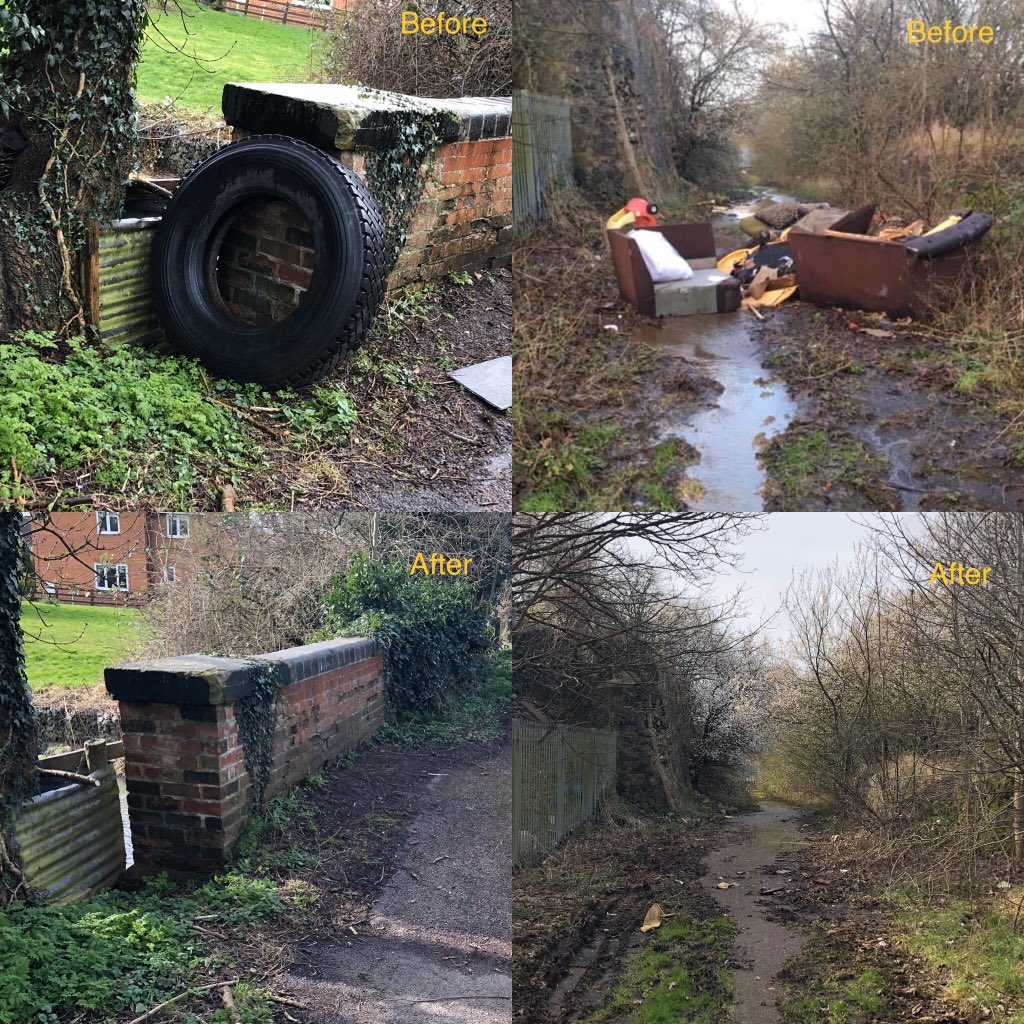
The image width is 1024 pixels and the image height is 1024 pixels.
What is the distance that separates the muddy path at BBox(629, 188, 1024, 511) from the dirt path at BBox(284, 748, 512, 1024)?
7.21ft

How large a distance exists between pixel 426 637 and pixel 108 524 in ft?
6.55

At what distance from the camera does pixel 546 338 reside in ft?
20.9

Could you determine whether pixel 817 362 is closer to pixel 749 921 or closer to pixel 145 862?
pixel 749 921

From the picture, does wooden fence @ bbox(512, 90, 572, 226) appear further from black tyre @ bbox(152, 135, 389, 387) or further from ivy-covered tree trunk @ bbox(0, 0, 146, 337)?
ivy-covered tree trunk @ bbox(0, 0, 146, 337)

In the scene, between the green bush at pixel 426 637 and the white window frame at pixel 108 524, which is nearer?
the white window frame at pixel 108 524

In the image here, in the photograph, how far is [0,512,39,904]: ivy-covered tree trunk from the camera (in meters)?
3.21

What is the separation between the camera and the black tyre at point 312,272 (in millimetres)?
4746

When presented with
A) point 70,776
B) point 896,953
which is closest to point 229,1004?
point 70,776

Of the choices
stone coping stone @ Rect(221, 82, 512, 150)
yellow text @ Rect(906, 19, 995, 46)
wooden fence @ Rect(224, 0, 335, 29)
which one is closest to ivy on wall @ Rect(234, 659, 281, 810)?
stone coping stone @ Rect(221, 82, 512, 150)

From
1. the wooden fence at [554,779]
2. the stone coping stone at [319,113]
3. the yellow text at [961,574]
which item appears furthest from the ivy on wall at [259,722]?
the yellow text at [961,574]

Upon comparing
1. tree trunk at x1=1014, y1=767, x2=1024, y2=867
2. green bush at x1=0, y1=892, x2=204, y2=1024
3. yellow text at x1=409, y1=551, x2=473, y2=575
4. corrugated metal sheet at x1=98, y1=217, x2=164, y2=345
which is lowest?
tree trunk at x1=1014, y1=767, x2=1024, y2=867

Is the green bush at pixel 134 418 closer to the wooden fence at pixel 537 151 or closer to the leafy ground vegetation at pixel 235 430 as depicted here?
the leafy ground vegetation at pixel 235 430

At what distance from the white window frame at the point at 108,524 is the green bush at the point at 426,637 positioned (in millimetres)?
1522

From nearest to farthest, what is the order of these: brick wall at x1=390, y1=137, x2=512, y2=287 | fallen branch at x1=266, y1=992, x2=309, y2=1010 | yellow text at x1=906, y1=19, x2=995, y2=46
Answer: fallen branch at x1=266, y1=992, x2=309, y2=1010
brick wall at x1=390, y1=137, x2=512, y2=287
yellow text at x1=906, y1=19, x2=995, y2=46
